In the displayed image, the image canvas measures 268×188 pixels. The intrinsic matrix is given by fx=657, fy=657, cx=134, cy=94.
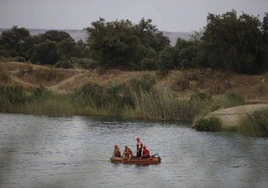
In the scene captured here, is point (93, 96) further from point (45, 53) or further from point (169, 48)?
point (45, 53)

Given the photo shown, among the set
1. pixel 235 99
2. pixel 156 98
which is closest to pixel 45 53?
pixel 156 98

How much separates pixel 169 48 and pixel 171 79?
5.67 meters

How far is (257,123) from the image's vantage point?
168 ft

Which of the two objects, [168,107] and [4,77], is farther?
[4,77]

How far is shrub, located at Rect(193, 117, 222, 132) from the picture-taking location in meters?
55.8

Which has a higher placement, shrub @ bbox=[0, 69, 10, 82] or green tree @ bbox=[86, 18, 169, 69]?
green tree @ bbox=[86, 18, 169, 69]

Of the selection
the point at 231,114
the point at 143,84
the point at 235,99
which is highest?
the point at 143,84

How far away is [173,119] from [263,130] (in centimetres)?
1295

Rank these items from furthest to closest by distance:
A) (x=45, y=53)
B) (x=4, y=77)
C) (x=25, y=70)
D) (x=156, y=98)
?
(x=45, y=53), (x=25, y=70), (x=4, y=77), (x=156, y=98)

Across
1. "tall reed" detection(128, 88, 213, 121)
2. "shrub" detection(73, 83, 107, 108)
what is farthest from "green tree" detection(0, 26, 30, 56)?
"tall reed" detection(128, 88, 213, 121)

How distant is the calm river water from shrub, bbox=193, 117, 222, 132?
894mm

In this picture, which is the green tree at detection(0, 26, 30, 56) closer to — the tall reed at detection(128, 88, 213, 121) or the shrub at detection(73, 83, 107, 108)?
the shrub at detection(73, 83, 107, 108)

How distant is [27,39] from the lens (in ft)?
389

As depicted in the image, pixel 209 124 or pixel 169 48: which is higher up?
pixel 169 48
